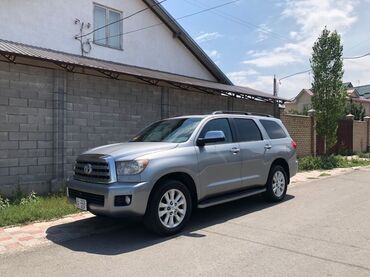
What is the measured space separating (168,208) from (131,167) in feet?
2.84

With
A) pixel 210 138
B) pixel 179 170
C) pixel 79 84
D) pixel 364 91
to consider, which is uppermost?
pixel 364 91

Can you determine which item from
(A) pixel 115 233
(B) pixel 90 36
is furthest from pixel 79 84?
(A) pixel 115 233

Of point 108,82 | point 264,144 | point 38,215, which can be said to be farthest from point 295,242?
point 108,82

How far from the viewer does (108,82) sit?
36.4ft

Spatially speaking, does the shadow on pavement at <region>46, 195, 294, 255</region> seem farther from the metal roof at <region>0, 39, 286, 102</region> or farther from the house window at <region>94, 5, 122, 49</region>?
the house window at <region>94, 5, 122, 49</region>

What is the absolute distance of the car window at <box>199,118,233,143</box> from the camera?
24.3 feet

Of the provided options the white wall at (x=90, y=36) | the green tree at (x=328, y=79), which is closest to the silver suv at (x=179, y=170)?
the white wall at (x=90, y=36)

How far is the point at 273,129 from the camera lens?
29.9ft

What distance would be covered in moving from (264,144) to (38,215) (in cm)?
448

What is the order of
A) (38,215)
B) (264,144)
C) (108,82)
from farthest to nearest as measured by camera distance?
(108,82), (264,144), (38,215)

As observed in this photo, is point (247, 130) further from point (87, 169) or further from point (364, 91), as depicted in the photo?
point (364, 91)

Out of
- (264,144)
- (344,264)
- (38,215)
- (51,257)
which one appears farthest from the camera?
(264,144)

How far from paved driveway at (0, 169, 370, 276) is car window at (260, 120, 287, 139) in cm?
167

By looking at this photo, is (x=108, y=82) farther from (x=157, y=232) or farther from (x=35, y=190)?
(x=157, y=232)
